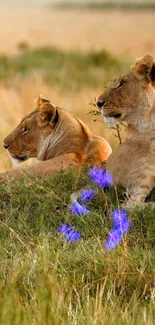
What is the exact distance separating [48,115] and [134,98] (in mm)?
820

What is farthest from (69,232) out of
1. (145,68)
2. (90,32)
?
(90,32)

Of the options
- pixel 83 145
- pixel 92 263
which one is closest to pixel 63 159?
pixel 83 145

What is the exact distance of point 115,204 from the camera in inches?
226

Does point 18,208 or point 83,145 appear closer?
point 18,208

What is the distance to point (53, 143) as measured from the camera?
660cm

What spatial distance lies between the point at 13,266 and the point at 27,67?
1600 centimetres

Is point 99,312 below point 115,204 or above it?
below

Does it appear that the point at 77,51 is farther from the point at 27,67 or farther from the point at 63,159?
the point at 63,159

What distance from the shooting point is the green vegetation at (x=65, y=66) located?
18831 millimetres

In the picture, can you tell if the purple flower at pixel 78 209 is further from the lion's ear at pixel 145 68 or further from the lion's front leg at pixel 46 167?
the lion's ear at pixel 145 68

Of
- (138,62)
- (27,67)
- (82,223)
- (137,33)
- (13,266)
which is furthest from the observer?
(137,33)

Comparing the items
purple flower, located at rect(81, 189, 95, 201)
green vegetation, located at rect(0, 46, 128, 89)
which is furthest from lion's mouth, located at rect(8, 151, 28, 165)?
green vegetation, located at rect(0, 46, 128, 89)

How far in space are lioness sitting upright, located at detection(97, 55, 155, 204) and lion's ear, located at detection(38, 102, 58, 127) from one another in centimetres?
58

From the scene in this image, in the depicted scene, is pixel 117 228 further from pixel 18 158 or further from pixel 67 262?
pixel 18 158
